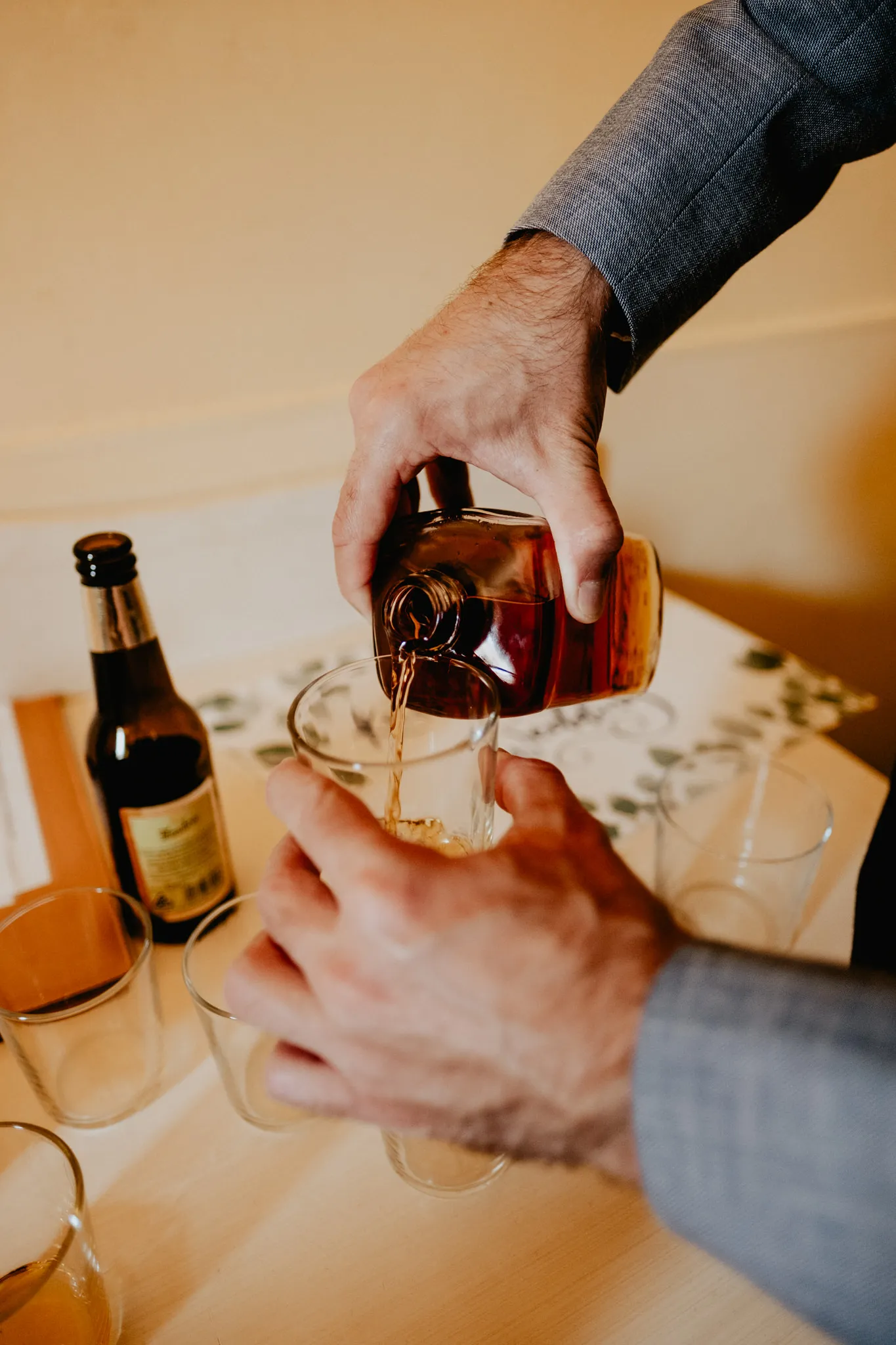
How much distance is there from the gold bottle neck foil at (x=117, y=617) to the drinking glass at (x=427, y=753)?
20 cm

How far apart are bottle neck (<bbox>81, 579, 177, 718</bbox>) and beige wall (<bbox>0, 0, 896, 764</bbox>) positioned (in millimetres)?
388

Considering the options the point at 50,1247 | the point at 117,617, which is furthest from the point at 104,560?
the point at 50,1247

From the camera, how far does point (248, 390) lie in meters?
0.98

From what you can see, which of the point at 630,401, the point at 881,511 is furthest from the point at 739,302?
the point at 881,511

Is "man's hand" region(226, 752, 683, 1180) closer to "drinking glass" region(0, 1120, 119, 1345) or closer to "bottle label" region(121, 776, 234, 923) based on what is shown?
"drinking glass" region(0, 1120, 119, 1345)

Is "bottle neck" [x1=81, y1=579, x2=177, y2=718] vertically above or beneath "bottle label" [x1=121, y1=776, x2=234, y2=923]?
above

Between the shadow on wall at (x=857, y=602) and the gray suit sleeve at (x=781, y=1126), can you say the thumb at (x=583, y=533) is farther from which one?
the shadow on wall at (x=857, y=602)

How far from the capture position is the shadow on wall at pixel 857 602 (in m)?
1.40

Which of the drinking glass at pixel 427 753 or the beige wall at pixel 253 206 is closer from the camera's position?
the drinking glass at pixel 427 753

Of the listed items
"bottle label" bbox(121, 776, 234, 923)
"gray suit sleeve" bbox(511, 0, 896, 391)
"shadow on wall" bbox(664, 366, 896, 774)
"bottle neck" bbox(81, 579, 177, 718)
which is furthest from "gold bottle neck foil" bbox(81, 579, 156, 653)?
"shadow on wall" bbox(664, 366, 896, 774)

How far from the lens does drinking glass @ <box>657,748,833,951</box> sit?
1.98ft

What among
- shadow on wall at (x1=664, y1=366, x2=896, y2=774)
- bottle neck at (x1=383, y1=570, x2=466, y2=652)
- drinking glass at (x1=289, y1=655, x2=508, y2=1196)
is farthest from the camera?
shadow on wall at (x1=664, y1=366, x2=896, y2=774)

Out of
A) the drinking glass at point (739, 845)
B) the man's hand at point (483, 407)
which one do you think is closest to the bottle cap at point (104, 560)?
the man's hand at point (483, 407)

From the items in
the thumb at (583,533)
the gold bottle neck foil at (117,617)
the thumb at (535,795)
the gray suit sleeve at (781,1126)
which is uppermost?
the thumb at (583,533)
